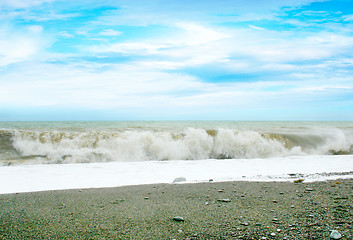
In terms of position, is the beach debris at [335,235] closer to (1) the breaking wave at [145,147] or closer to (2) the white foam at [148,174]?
(2) the white foam at [148,174]

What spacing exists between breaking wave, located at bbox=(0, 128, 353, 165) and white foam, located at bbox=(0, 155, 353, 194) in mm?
2965

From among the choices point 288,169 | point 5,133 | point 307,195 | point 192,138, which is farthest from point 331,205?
point 5,133

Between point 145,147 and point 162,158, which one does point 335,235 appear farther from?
point 145,147

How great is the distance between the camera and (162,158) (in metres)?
12.0

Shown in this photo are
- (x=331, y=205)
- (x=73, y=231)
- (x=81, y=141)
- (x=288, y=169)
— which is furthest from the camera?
(x=81, y=141)

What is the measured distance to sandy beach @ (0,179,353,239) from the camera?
2.86 metres

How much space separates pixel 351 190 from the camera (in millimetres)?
4688

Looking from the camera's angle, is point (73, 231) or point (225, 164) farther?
point (225, 164)

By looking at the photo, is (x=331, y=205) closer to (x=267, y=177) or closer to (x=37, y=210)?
(x=267, y=177)

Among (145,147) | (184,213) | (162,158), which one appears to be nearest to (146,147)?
(145,147)

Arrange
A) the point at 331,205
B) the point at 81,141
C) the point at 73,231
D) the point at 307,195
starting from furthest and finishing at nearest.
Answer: the point at 81,141 < the point at 307,195 < the point at 331,205 < the point at 73,231

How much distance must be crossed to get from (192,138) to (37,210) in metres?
10.3

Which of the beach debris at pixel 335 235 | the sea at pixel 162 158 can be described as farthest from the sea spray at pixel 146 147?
the beach debris at pixel 335 235

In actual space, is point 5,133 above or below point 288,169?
above
